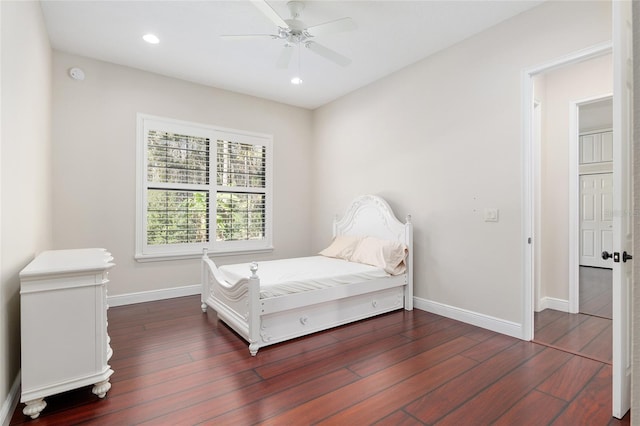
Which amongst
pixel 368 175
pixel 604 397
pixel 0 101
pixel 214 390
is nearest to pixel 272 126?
pixel 368 175

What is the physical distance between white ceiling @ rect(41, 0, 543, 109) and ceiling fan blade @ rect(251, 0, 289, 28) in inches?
15.3

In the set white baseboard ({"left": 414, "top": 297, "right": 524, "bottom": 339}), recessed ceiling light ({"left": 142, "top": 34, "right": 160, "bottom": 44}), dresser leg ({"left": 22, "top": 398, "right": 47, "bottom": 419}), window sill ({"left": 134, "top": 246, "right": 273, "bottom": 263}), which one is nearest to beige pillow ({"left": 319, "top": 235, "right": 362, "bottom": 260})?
white baseboard ({"left": 414, "top": 297, "right": 524, "bottom": 339})

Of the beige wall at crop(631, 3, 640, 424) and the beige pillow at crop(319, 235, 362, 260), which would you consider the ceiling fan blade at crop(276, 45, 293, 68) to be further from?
the beige wall at crop(631, 3, 640, 424)

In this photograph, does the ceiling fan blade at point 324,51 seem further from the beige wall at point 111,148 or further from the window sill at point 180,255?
the window sill at point 180,255

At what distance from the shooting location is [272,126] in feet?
16.6

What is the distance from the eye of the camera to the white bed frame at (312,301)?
103 inches

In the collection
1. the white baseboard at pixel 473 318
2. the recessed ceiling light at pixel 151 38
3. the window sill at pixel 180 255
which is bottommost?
the white baseboard at pixel 473 318

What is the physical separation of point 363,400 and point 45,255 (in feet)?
8.11

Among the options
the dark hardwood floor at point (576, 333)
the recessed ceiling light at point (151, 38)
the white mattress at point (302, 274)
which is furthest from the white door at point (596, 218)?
the recessed ceiling light at point (151, 38)

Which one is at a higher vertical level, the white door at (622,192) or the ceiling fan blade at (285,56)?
the ceiling fan blade at (285,56)

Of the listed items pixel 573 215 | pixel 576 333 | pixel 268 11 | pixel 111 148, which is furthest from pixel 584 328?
pixel 111 148

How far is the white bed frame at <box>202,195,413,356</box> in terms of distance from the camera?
262 cm

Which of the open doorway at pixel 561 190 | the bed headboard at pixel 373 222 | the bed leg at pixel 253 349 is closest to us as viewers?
the bed leg at pixel 253 349

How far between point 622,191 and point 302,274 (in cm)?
242
